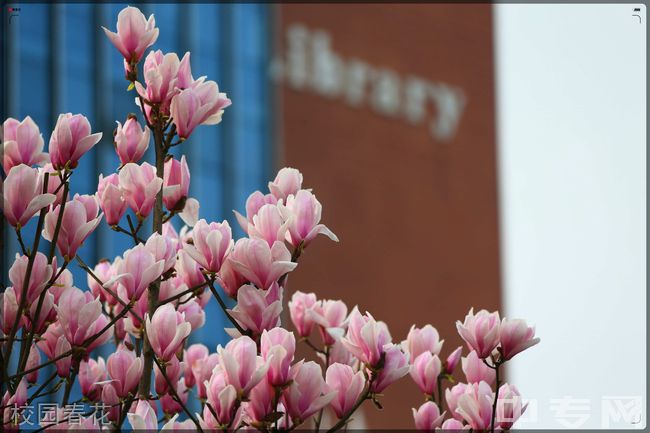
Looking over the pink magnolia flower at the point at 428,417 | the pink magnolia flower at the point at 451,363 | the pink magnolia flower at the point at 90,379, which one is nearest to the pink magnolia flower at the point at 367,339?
the pink magnolia flower at the point at 428,417

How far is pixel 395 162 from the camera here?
29.7m

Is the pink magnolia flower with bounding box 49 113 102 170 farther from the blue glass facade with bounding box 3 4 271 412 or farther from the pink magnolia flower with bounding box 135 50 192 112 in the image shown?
the blue glass facade with bounding box 3 4 271 412

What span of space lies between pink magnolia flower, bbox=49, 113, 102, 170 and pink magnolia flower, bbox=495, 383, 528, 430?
3.11 feet

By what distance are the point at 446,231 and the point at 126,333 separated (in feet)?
93.4

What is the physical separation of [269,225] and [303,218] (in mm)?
77

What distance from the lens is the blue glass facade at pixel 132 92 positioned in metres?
22.8

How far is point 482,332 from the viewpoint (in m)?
2.40

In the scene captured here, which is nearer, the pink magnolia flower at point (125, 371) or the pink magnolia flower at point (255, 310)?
the pink magnolia flower at point (255, 310)

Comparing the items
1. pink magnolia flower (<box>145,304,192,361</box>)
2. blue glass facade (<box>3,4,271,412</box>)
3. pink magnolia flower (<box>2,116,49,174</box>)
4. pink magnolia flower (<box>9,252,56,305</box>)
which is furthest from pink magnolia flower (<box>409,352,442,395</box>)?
blue glass facade (<box>3,4,271,412</box>)

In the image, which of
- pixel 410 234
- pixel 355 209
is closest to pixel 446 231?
pixel 410 234

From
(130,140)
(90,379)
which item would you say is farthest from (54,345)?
(130,140)

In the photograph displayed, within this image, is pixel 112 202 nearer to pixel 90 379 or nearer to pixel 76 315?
pixel 76 315

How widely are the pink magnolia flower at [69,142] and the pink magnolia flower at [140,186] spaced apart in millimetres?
91

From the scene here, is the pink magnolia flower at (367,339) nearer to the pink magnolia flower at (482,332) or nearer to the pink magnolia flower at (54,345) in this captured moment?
the pink magnolia flower at (482,332)
